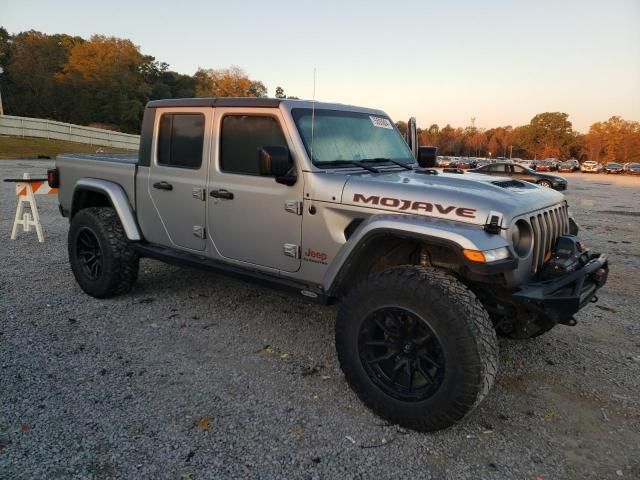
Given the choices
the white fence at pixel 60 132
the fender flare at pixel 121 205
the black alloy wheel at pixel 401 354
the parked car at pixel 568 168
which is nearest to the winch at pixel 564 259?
the black alloy wheel at pixel 401 354

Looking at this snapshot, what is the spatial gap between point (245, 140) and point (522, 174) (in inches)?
864

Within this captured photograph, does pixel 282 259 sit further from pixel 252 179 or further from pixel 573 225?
pixel 573 225

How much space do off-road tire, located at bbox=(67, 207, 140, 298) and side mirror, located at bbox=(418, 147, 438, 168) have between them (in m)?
3.04

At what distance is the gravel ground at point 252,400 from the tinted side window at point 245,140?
1.49m

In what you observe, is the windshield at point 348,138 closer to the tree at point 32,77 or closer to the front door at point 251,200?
the front door at point 251,200

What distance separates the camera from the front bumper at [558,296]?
2.70 m

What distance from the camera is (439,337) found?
2666 mm

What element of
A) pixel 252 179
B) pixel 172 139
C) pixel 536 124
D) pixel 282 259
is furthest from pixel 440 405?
pixel 536 124

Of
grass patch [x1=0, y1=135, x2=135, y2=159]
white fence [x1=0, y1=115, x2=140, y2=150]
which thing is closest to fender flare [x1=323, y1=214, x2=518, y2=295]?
grass patch [x1=0, y1=135, x2=135, y2=159]

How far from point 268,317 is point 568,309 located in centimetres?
271

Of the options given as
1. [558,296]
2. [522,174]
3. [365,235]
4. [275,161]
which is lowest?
[558,296]

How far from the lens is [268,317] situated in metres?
4.59

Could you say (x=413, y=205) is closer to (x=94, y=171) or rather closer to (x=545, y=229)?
(x=545, y=229)

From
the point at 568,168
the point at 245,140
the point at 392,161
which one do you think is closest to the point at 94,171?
the point at 245,140
